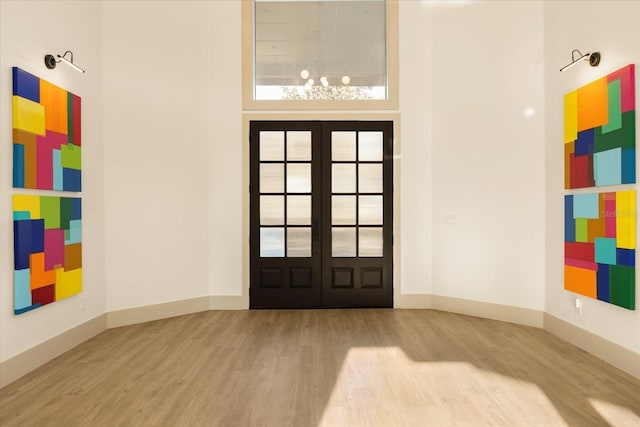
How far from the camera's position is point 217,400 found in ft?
10.8

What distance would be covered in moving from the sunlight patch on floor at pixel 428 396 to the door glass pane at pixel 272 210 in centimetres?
274

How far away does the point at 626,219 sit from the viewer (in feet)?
12.6

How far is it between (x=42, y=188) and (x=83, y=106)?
4.31ft

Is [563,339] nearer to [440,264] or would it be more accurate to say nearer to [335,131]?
[440,264]

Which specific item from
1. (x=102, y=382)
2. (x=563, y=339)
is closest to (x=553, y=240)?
(x=563, y=339)

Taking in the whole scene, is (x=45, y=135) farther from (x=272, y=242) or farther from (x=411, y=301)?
(x=411, y=301)

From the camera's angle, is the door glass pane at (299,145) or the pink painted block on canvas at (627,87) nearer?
the pink painted block on canvas at (627,87)

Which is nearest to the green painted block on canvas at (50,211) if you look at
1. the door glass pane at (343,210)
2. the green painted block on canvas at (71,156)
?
the green painted block on canvas at (71,156)

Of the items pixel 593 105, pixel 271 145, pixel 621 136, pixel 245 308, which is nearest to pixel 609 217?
pixel 621 136

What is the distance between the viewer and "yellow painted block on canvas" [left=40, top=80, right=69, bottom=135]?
13.7ft

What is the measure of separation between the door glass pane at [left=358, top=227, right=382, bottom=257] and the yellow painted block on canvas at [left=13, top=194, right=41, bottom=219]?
4.00 m

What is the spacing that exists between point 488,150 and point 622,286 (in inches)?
95.1

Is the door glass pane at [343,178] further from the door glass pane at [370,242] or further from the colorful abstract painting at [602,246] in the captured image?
the colorful abstract painting at [602,246]

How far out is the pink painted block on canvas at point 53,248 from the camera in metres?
4.16
